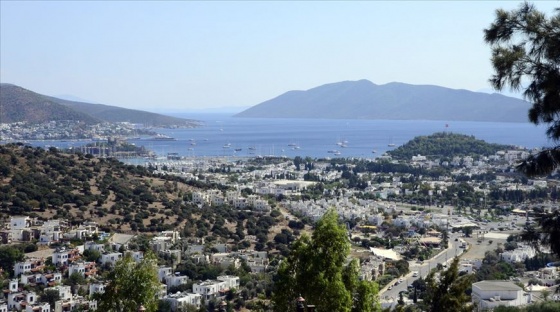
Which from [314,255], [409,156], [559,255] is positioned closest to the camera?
[559,255]

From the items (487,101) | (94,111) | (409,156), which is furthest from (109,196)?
(487,101)

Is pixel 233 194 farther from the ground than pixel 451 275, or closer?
closer

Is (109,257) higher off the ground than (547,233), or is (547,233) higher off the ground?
(547,233)

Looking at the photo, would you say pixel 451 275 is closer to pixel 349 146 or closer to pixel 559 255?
pixel 559 255

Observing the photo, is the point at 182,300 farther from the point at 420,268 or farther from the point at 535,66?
the point at 535,66

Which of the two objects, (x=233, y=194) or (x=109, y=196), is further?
(x=233, y=194)

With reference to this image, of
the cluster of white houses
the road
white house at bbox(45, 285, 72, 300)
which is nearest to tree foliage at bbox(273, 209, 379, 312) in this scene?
the cluster of white houses

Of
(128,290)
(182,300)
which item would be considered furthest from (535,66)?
(182,300)
